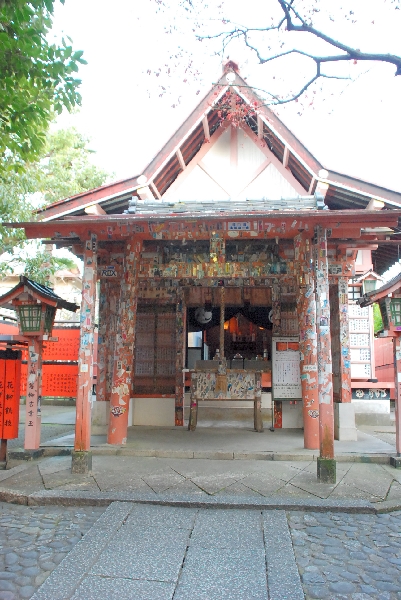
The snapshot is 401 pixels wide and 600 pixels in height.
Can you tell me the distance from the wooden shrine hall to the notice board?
0.08 ft

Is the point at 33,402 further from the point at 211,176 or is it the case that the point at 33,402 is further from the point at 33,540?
the point at 211,176

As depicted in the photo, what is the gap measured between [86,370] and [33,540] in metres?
2.61

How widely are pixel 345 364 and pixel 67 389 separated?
35.5ft

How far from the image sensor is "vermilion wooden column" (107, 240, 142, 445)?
7.79m

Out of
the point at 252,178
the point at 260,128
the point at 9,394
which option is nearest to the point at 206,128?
the point at 260,128

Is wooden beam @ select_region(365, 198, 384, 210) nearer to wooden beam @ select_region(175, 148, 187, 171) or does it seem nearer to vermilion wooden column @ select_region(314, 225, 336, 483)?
vermilion wooden column @ select_region(314, 225, 336, 483)

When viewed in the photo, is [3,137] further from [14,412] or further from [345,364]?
[345,364]

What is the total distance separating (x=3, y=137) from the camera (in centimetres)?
583

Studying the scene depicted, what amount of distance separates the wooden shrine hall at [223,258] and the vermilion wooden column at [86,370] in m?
0.02

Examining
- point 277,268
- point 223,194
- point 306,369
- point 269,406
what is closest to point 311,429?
point 306,369

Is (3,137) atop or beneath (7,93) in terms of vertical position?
beneath

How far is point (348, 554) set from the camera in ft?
13.7

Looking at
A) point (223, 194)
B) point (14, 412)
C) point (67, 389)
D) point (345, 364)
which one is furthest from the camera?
point (67, 389)

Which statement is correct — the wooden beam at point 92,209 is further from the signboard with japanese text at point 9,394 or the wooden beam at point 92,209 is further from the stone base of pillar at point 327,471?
the stone base of pillar at point 327,471
